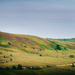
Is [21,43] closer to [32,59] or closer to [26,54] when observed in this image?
[26,54]

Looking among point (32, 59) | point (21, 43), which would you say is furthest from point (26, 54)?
point (21, 43)

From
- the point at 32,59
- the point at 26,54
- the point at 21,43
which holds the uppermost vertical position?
the point at 21,43

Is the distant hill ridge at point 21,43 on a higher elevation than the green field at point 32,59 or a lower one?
higher

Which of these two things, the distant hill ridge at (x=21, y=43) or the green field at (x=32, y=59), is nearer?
the green field at (x=32, y=59)

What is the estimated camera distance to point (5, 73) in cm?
2623

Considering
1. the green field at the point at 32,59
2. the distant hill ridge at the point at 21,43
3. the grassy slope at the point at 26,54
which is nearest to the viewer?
the green field at the point at 32,59

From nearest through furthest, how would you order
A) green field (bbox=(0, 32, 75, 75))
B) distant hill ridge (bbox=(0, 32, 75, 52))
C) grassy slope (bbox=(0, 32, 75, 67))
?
green field (bbox=(0, 32, 75, 75))
grassy slope (bbox=(0, 32, 75, 67))
distant hill ridge (bbox=(0, 32, 75, 52))

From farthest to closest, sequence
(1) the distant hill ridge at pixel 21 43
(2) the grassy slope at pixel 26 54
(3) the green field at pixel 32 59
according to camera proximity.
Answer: (1) the distant hill ridge at pixel 21 43, (2) the grassy slope at pixel 26 54, (3) the green field at pixel 32 59

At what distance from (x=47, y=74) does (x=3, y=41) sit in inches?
1992

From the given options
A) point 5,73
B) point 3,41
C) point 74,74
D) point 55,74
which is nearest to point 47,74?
point 55,74

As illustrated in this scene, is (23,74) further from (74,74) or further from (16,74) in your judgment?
(74,74)

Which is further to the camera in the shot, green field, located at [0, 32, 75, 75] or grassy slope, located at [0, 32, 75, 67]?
grassy slope, located at [0, 32, 75, 67]

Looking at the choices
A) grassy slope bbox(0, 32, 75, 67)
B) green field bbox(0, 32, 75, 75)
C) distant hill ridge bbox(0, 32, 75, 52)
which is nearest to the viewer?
green field bbox(0, 32, 75, 75)

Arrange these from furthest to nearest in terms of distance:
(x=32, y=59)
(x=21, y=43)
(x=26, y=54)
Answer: (x=21, y=43) < (x=26, y=54) < (x=32, y=59)
